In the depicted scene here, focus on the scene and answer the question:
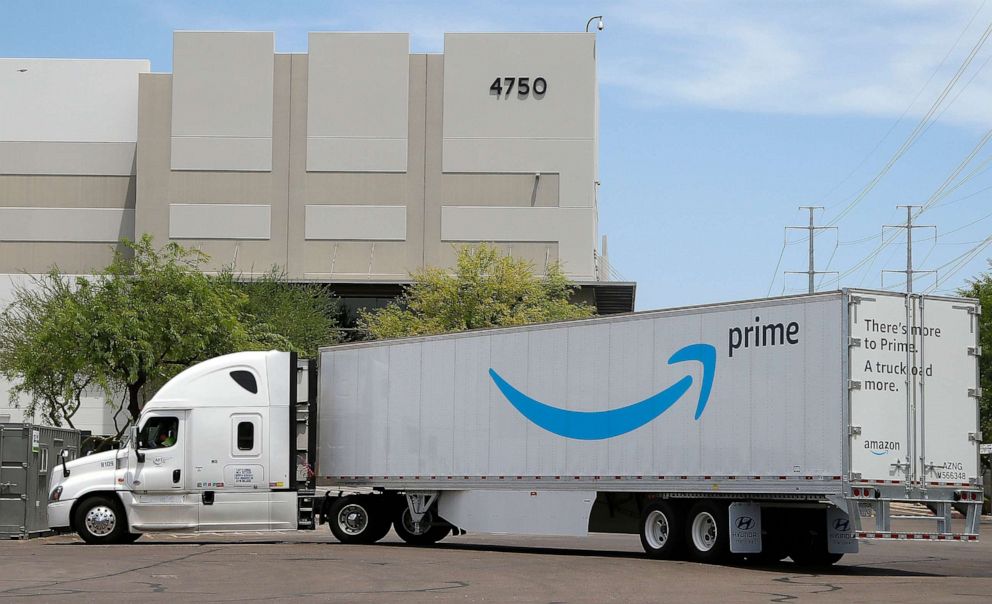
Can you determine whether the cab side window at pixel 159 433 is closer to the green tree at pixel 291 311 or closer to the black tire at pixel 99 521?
the black tire at pixel 99 521

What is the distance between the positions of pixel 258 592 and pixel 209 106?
57.0 m

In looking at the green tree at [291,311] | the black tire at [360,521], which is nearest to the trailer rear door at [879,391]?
the black tire at [360,521]

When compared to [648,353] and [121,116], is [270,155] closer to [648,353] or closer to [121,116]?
[121,116]

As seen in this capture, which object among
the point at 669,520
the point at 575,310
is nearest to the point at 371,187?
the point at 575,310

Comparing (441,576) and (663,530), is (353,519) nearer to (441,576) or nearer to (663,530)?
(663,530)

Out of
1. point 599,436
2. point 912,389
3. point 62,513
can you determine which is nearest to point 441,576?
point 599,436

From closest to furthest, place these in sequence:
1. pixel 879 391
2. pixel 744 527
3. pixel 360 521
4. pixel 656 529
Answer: pixel 879 391
pixel 744 527
pixel 656 529
pixel 360 521

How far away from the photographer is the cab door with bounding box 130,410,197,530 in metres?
24.7

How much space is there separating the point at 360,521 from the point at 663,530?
6.98 metres

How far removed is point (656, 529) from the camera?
68.8 feet

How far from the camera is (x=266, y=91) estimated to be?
2734 inches

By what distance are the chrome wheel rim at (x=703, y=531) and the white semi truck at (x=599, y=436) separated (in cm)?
3

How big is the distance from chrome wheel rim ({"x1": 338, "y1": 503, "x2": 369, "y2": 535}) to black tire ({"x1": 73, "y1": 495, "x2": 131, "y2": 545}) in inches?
159

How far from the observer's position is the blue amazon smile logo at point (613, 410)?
20.0 m
